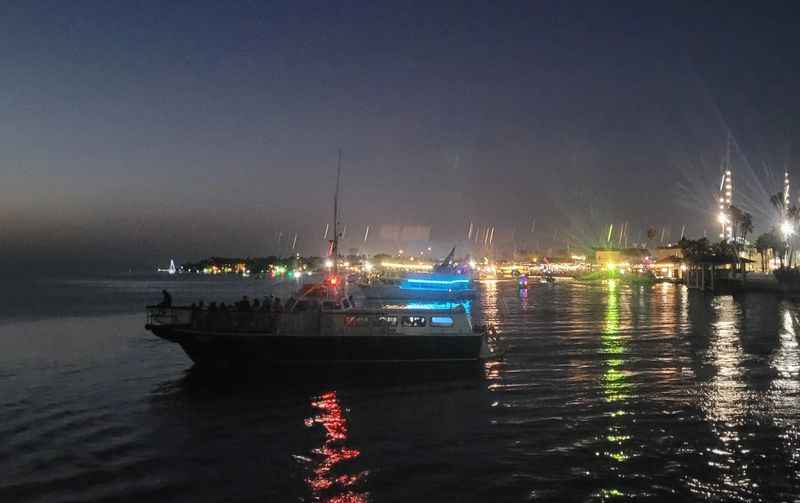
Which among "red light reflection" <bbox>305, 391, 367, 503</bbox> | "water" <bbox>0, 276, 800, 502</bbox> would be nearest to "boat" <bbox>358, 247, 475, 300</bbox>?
"water" <bbox>0, 276, 800, 502</bbox>

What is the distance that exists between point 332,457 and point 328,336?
36.7ft

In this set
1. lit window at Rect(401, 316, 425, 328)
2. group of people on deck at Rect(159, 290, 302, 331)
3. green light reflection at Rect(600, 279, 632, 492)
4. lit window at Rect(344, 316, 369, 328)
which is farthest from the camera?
lit window at Rect(401, 316, 425, 328)

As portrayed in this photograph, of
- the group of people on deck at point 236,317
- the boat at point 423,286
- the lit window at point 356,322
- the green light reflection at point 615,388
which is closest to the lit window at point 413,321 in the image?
the lit window at point 356,322

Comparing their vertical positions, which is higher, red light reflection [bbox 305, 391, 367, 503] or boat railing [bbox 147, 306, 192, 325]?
boat railing [bbox 147, 306, 192, 325]

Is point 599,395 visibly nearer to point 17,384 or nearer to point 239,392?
point 239,392

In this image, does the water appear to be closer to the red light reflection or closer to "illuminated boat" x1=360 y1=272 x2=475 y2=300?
the red light reflection

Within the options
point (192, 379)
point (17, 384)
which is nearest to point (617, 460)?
point (192, 379)

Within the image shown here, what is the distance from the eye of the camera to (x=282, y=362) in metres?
26.0

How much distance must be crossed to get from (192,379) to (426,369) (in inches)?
361

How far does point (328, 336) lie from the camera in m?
25.9

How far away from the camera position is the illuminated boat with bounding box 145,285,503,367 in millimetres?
25875

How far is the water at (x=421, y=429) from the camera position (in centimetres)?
1293

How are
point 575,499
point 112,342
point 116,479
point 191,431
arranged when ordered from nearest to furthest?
point 575,499, point 116,479, point 191,431, point 112,342

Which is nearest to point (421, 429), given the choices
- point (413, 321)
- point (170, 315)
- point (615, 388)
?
point (615, 388)
